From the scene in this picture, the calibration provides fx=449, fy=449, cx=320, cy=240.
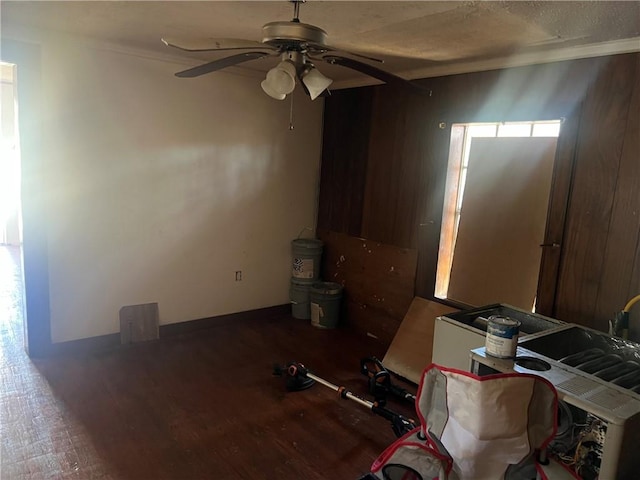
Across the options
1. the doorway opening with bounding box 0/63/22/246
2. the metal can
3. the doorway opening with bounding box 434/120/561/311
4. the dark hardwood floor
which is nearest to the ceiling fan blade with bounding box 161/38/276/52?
the metal can

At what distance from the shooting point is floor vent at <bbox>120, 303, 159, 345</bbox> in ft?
12.1

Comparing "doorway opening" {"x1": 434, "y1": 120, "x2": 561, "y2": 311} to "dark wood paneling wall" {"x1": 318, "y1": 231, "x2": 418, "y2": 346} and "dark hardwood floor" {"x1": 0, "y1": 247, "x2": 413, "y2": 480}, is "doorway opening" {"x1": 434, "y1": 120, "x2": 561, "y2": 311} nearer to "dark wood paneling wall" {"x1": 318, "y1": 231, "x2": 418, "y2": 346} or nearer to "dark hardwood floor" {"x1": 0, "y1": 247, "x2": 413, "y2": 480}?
"dark wood paneling wall" {"x1": 318, "y1": 231, "x2": 418, "y2": 346}

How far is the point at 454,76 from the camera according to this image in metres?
3.38

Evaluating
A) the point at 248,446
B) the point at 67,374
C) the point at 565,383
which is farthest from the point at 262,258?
the point at 565,383

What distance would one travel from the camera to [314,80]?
2094 millimetres

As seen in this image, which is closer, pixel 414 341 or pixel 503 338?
pixel 503 338

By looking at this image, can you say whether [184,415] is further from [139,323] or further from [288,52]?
[288,52]

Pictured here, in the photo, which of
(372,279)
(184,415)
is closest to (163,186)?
(184,415)

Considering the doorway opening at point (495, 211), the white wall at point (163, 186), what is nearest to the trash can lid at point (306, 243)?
the white wall at point (163, 186)

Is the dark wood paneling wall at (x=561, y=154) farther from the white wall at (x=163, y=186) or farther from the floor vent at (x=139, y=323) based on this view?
the floor vent at (x=139, y=323)

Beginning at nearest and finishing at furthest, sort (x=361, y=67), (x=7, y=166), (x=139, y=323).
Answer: (x=361, y=67) → (x=139, y=323) → (x=7, y=166)

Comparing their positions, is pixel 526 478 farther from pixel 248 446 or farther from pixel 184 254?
pixel 184 254

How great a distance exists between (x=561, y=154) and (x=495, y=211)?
0.57 meters

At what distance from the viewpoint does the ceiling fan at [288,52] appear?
183cm
